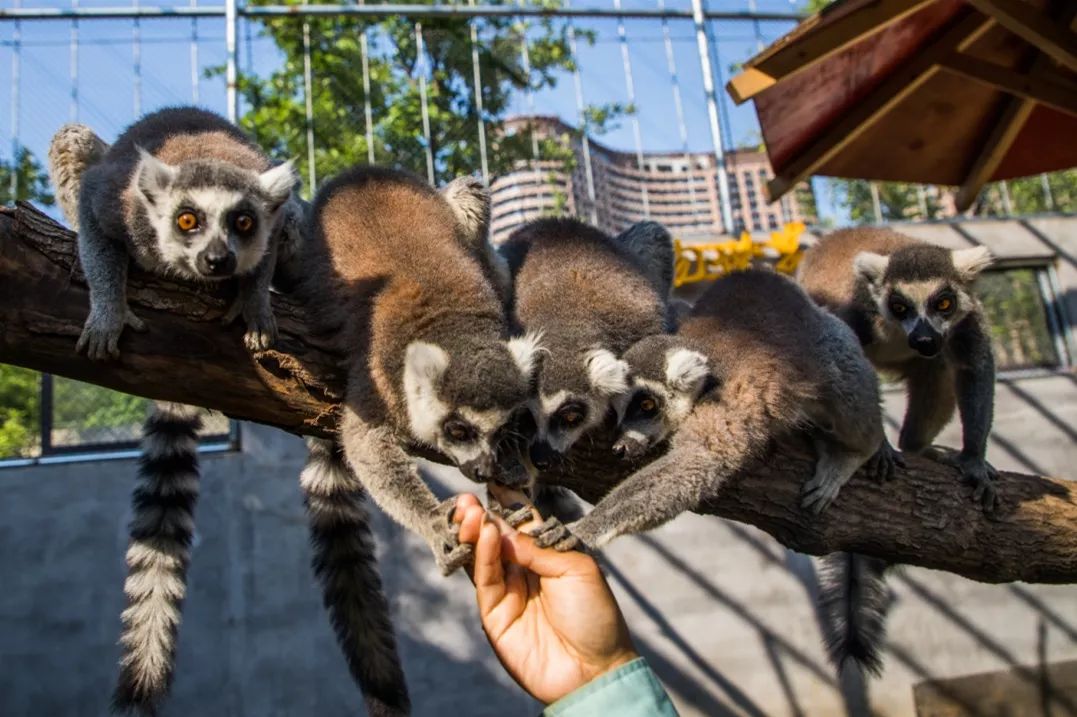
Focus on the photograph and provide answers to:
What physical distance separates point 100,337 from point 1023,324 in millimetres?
13099

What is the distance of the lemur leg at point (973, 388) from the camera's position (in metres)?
5.26

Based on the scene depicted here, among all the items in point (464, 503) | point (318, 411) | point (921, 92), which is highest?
point (921, 92)

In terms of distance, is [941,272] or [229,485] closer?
[941,272]

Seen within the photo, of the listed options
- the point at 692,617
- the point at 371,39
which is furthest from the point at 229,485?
the point at 371,39

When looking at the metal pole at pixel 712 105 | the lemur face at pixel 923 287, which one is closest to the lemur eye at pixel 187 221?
the lemur face at pixel 923 287

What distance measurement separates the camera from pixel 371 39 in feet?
43.2

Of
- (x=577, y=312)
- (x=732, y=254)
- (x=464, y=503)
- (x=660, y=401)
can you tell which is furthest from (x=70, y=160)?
(x=732, y=254)

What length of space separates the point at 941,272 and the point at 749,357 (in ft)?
7.47

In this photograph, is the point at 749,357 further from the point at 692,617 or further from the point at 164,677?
the point at 692,617

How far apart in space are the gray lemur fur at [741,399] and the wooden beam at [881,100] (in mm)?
2318

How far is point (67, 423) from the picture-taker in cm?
1033

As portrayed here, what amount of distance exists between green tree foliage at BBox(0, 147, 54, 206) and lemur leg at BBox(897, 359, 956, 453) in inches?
403

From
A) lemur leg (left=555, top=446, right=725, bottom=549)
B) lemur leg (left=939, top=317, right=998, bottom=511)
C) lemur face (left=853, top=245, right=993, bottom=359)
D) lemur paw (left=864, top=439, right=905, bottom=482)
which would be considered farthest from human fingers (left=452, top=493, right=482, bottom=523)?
lemur face (left=853, top=245, right=993, bottom=359)

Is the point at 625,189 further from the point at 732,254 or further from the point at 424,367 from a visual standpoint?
the point at 424,367
